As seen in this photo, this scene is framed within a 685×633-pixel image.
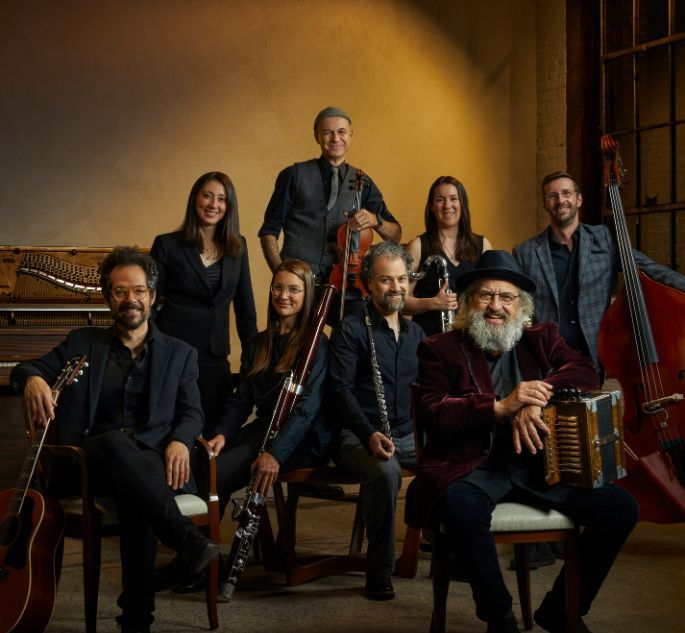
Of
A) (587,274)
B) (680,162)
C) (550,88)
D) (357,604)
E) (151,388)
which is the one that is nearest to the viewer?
(151,388)

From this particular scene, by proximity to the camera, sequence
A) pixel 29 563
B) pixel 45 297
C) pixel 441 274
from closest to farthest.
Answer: pixel 29 563
pixel 441 274
pixel 45 297

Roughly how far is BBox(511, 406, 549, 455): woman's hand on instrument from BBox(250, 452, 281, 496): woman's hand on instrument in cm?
92

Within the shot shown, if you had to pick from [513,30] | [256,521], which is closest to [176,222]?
[513,30]

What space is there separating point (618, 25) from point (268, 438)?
3.99m

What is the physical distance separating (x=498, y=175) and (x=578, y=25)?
3.62ft

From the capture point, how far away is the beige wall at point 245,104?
5625 mm

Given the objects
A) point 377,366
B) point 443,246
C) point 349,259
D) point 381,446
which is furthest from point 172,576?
point 443,246

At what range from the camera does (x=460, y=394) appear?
2.86 m

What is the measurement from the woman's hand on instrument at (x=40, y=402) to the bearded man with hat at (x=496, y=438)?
105cm

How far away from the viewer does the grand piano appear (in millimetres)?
4422

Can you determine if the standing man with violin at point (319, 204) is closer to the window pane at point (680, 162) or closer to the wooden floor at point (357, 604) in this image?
the wooden floor at point (357, 604)

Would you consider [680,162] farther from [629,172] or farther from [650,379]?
[650,379]

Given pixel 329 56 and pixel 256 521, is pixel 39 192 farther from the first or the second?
pixel 256 521

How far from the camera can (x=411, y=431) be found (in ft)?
11.8
